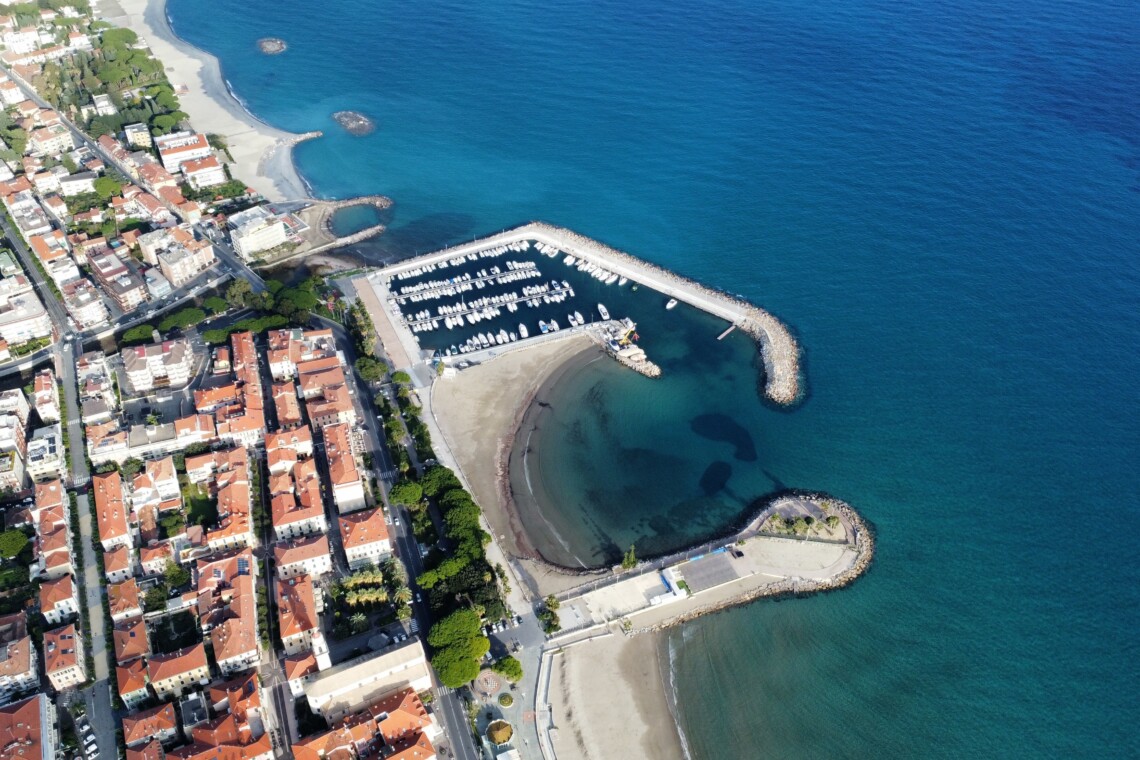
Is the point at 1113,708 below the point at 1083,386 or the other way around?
below

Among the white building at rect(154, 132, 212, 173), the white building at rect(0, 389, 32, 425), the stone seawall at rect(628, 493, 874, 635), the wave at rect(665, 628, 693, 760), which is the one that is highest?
the white building at rect(154, 132, 212, 173)

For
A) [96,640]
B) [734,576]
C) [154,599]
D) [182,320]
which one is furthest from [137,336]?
[734,576]

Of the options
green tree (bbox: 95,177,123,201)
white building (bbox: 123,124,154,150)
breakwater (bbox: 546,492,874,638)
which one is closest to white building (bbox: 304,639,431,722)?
breakwater (bbox: 546,492,874,638)

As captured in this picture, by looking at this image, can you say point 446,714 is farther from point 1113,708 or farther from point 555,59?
point 555,59

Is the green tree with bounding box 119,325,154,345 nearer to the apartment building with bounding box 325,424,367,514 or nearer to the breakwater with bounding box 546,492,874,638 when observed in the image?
the apartment building with bounding box 325,424,367,514

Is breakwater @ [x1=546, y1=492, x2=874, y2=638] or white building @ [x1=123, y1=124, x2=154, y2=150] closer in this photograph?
breakwater @ [x1=546, y1=492, x2=874, y2=638]

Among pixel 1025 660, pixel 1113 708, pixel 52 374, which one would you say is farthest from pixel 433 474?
pixel 1113 708

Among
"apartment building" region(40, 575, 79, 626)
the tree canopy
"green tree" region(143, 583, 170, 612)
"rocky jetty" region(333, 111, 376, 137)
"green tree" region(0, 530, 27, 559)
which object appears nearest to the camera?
"apartment building" region(40, 575, 79, 626)
